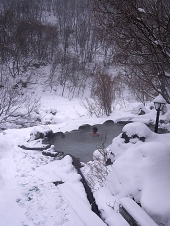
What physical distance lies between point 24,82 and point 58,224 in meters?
20.2

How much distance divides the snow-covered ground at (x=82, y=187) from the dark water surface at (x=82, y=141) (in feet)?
3.67

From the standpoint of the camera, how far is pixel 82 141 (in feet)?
29.0

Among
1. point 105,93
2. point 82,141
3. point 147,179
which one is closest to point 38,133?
point 82,141

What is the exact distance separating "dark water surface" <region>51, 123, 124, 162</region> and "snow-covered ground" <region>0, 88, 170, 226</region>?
1.12m

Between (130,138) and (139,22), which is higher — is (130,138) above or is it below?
below

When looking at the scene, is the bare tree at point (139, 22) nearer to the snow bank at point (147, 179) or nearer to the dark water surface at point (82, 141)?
the snow bank at point (147, 179)

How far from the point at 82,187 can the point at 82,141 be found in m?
3.70

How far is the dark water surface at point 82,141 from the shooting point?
770cm

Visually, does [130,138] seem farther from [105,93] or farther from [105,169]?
[105,93]

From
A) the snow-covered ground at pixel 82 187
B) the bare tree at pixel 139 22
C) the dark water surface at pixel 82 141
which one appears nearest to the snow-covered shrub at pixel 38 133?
the dark water surface at pixel 82 141

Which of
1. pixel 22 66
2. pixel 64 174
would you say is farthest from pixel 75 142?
pixel 22 66

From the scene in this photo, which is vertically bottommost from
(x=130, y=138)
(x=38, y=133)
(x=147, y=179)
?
(x=38, y=133)

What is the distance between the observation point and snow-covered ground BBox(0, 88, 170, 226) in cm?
373

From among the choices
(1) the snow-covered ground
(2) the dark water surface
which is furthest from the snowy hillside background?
(2) the dark water surface
